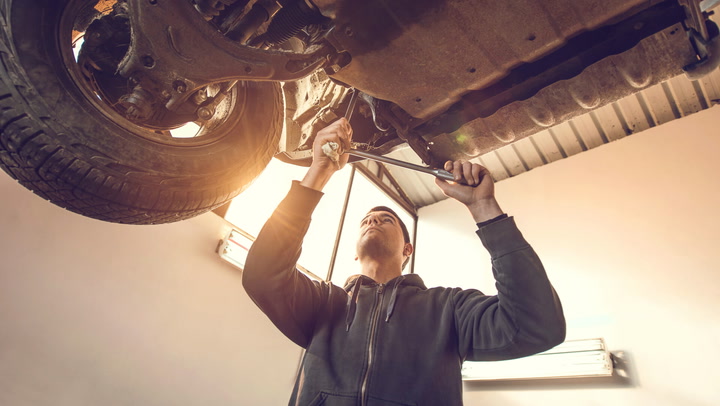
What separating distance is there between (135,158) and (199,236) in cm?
132

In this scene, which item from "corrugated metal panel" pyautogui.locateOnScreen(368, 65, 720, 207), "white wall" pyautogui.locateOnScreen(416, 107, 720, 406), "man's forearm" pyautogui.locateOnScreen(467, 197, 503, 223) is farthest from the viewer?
"corrugated metal panel" pyautogui.locateOnScreen(368, 65, 720, 207)

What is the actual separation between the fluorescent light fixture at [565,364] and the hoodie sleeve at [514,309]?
1.42m

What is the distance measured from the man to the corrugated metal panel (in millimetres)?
2061

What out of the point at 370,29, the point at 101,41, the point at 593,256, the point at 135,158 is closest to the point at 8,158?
the point at 135,158

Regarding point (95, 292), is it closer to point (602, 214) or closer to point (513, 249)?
point (513, 249)

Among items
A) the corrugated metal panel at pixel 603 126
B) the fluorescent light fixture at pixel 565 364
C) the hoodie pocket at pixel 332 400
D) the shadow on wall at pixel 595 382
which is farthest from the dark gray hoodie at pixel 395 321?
the corrugated metal panel at pixel 603 126

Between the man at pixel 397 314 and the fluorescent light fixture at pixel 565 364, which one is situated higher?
the fluorescent light fixture at pixel 565 364

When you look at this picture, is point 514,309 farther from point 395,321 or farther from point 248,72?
point 248,72

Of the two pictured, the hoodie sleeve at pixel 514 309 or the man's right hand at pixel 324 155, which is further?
the man's right hand at pixel 324 155

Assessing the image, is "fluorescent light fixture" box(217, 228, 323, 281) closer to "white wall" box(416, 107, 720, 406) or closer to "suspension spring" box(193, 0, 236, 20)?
"suspension spring" box(193, 0, 236, 20)

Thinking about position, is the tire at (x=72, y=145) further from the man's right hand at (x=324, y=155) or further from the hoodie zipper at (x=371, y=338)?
the hoodie zipper at (x=371, y=338)

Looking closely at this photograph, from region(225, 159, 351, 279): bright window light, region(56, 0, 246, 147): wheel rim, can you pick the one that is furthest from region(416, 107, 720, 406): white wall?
region(56, 0, 246, 147): wheel rim

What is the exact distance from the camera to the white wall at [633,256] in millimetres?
1984

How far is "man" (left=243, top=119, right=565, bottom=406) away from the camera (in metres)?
0.83
